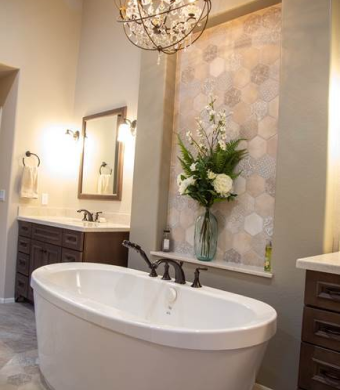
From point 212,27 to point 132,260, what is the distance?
6.45ft

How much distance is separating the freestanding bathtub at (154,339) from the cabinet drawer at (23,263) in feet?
4.50

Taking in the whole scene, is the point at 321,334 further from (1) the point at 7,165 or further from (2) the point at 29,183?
(1) the point at 7,165

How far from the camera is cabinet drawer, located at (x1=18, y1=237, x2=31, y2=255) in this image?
3.59m

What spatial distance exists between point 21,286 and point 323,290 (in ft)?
10.3

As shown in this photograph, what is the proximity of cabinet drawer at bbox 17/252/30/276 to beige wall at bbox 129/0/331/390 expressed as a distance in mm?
2355

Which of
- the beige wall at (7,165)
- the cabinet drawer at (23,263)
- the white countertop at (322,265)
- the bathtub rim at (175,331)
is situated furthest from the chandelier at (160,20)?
the cabinet drawer at (23,263)

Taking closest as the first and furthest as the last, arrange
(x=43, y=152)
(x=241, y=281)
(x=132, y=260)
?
1. (x=241, y=281)
2. (x=132, y=260)
3. (x=43, y=152)

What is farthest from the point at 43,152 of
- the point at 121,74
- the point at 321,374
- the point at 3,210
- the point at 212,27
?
the point at 321,374

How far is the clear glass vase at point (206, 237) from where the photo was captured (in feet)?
8.04

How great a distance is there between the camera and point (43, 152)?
3.98 meters

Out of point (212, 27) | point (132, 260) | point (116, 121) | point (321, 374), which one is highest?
point (212, 27)

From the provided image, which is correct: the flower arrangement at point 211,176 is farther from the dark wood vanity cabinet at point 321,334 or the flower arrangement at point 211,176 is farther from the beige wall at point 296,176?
the dark wood vanity cabinet at point 321,334

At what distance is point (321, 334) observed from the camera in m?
1.47

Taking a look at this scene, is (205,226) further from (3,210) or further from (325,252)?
(3,210)
